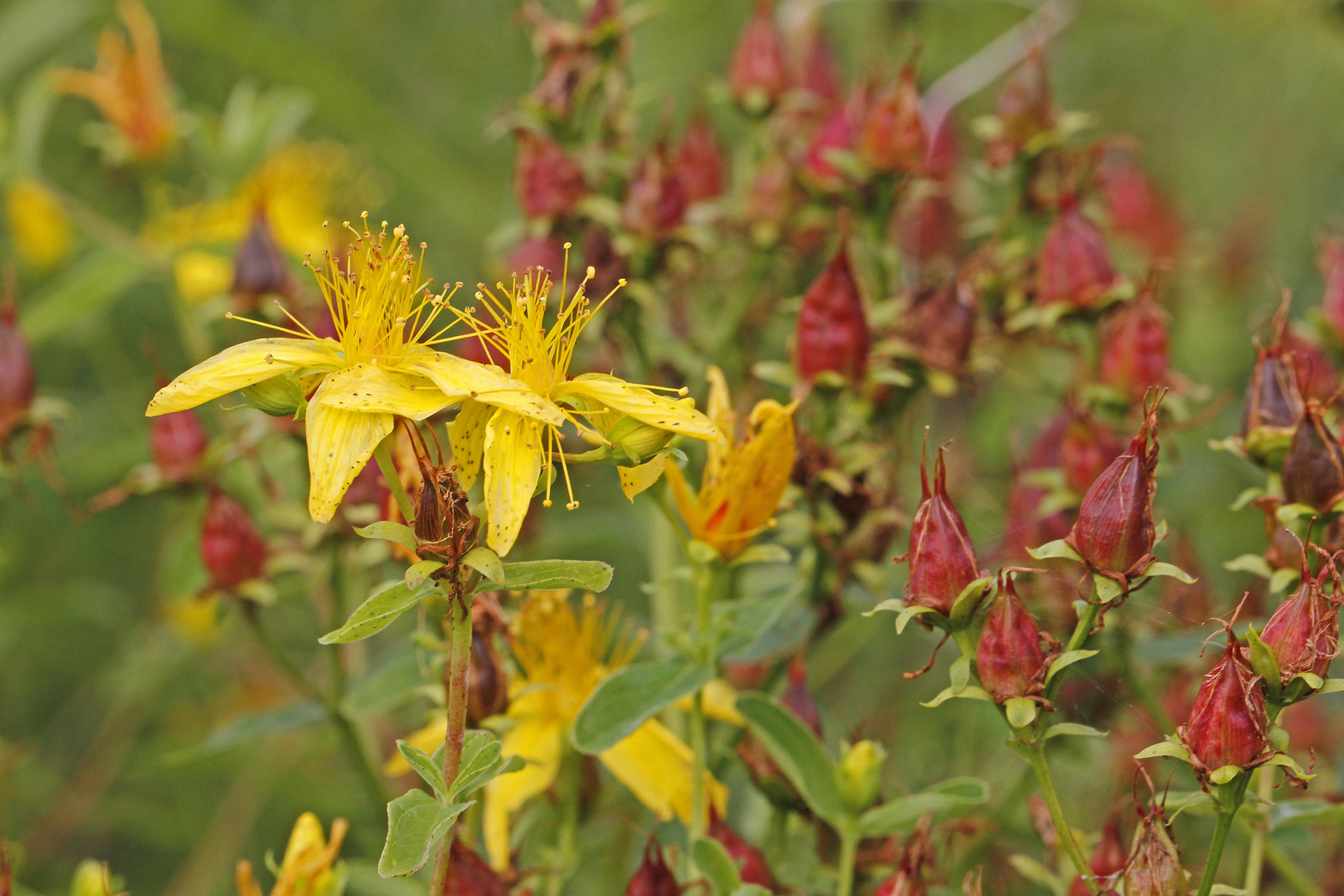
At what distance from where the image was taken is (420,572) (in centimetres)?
54

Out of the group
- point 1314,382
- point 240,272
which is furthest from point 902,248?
point 240,272

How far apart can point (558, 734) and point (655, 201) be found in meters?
0.38

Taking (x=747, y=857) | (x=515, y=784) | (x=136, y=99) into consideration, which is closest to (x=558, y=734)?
(x=515, y=784)

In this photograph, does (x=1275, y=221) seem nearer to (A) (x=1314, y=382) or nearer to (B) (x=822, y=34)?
(B) (x=822, y=34)

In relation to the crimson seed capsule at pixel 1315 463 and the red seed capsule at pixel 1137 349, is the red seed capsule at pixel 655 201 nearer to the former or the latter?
the red seed capsule at pixel 1137 349

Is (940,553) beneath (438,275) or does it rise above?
beneath

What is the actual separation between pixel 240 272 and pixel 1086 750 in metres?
0.75

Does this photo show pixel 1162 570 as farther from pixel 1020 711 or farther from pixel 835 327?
pixel 835 327

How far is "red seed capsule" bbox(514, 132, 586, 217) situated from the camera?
0.90 metres

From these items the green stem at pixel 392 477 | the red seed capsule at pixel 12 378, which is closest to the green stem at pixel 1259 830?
the green stem at pixel 392 477

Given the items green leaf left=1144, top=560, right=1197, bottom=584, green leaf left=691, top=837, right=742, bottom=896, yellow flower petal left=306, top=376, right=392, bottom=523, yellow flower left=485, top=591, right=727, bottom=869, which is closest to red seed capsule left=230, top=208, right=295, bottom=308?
yellow flower left=485, top=591, right=727, bottom=869

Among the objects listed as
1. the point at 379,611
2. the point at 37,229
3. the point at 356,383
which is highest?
the point at 37,229

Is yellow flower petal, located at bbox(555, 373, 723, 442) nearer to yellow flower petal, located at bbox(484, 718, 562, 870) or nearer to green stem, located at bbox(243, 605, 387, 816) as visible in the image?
yellow flower petal, located at bbox(484, 718, 562, 870)

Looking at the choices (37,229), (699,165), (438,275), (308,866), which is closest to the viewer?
(308,866)
